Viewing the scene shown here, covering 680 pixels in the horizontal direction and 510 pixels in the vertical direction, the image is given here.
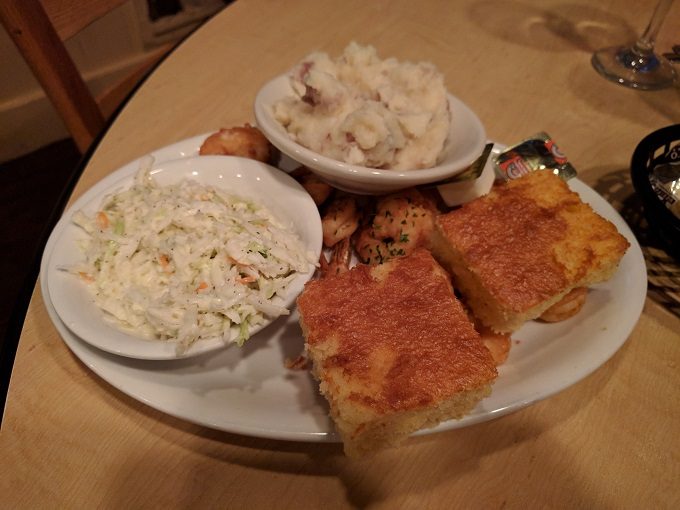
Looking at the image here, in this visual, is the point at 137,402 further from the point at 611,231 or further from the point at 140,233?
the point at 611,231

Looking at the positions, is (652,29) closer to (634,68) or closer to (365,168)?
(634,68)

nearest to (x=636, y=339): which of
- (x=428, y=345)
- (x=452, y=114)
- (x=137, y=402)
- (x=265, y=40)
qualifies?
(x=428, y=345)

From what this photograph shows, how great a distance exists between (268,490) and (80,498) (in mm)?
400

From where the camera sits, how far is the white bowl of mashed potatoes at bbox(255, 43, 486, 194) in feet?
4.41

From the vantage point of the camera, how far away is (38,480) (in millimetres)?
1034

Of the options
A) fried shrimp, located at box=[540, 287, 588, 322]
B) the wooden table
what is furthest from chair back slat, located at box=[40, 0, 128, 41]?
fried shrimp, located at box=[540, 287, 588, 322]

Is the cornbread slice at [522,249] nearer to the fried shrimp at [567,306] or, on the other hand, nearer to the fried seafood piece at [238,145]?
the fried shrimp at [567,306]

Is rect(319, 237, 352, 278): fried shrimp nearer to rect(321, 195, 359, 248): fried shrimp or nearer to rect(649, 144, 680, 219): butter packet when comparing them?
rect(321, 195, 359, 248): fried shrimp

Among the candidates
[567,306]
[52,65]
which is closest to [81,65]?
[52,65]

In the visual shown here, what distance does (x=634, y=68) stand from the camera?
237 centimetres

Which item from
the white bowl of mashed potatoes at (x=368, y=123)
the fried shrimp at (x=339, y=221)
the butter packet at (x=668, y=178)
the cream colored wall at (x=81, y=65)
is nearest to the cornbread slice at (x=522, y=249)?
the white bowl of mashed potatoes at (x=368, y=123)

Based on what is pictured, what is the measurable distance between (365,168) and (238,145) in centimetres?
52

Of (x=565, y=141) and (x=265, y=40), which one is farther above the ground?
(x=265, y=40)

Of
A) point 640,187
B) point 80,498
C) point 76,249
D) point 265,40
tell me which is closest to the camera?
point 80,498
